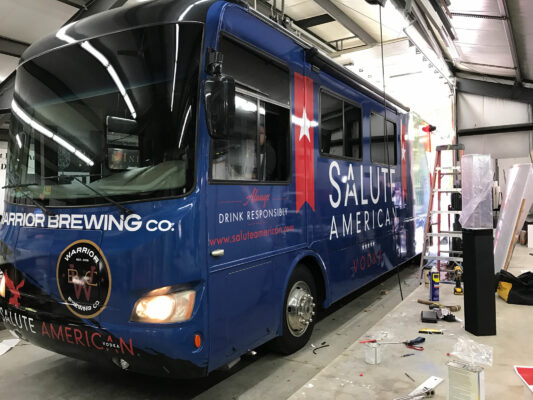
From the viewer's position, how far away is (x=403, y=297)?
6160 mm

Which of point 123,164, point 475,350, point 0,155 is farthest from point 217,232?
point 0,155

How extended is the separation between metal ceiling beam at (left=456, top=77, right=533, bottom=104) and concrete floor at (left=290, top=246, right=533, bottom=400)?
11.3m

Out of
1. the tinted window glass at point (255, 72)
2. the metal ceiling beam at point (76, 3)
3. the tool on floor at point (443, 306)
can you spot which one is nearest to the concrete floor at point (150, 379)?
the tool on floor at point (443, 306)

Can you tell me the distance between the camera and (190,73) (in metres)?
2.81

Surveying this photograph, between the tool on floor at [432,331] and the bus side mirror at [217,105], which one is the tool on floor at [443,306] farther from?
the bus side mirror at [217,105]

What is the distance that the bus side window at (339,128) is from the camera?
4.47m

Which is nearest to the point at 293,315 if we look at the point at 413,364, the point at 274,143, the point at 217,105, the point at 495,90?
the point at 413,364

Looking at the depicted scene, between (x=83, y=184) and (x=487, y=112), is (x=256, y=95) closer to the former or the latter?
(x=83, y=184)

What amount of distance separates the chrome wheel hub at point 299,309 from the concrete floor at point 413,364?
0.51 meters

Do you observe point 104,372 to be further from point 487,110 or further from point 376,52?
point 487,110

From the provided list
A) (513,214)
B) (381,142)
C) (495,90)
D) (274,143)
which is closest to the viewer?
(274,143)

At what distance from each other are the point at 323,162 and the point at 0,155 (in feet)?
30.3

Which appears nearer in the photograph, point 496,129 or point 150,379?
point 150,379

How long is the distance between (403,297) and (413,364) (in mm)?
2826
